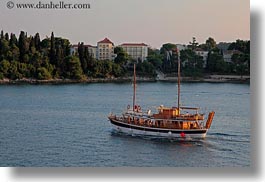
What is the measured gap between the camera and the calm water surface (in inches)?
219

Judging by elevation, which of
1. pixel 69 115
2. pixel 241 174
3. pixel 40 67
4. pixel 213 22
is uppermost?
pixel 213 22

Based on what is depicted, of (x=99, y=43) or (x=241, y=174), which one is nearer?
(x=241, y=174)

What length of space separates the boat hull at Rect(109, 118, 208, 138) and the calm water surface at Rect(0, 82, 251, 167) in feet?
0.20

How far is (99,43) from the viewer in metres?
5.75

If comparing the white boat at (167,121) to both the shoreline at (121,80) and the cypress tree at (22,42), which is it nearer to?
the shoreline at (121,80)

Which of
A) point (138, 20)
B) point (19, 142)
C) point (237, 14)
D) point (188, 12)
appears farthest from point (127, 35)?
point (19, 142)

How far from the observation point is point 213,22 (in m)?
Result: 5.73

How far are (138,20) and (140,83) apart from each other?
0.59m

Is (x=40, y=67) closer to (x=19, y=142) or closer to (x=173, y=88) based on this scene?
(x=19, y=142)

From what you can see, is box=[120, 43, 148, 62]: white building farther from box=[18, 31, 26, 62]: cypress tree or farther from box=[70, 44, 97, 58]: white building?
box=[18, 31, 26, 62]: cypress tree

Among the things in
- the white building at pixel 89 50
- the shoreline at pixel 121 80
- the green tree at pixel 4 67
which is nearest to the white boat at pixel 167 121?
the shoreline at pixel 121 80

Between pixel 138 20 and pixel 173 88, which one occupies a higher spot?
pixel 138 20

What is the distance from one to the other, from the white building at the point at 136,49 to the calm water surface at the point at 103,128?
287 mm

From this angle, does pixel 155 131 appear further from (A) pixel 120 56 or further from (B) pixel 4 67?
(B) pixel 4 67
